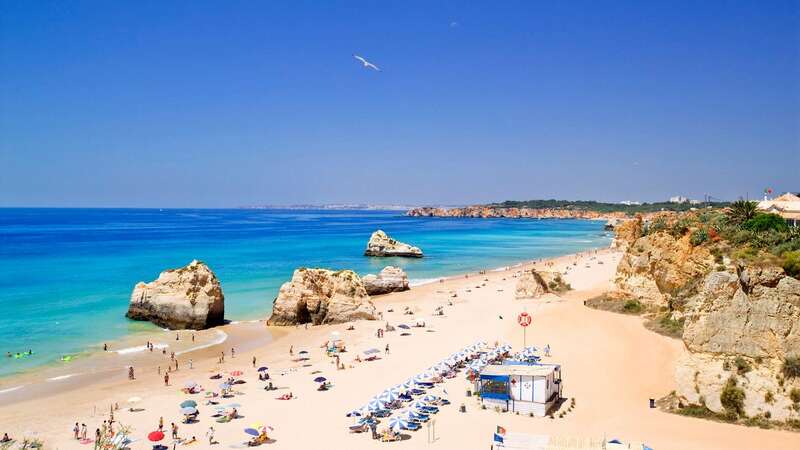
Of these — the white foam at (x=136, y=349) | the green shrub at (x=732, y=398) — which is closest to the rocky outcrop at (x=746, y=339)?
the green shrub at (x=732, y=398)

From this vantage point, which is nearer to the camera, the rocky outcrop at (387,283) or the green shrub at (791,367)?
the green shrub at (791,367)

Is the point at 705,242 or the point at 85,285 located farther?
the point at 85,285

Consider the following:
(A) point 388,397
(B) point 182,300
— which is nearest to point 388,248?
(B) point 182,300

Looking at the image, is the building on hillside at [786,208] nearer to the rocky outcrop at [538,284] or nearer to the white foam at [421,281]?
the rocky outcrop at [538,284]

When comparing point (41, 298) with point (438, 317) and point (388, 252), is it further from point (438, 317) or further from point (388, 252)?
point (388, 252)

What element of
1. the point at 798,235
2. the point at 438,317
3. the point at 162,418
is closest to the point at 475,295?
the point at 438,317

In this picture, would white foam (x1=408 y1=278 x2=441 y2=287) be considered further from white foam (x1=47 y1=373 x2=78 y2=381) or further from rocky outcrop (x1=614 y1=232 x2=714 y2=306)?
white foam (x1=47 y1=373 x2=78 y2=381)

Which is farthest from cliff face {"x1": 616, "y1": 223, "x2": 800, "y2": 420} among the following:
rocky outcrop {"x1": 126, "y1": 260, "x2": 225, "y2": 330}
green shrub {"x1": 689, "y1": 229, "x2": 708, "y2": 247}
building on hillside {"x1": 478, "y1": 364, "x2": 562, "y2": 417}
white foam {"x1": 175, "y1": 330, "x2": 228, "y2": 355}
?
rocky outcrop {"x1": 126, "y1": 260, "x2": 225, "y2": 330}

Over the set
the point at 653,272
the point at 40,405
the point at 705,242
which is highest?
the point at 705,242
